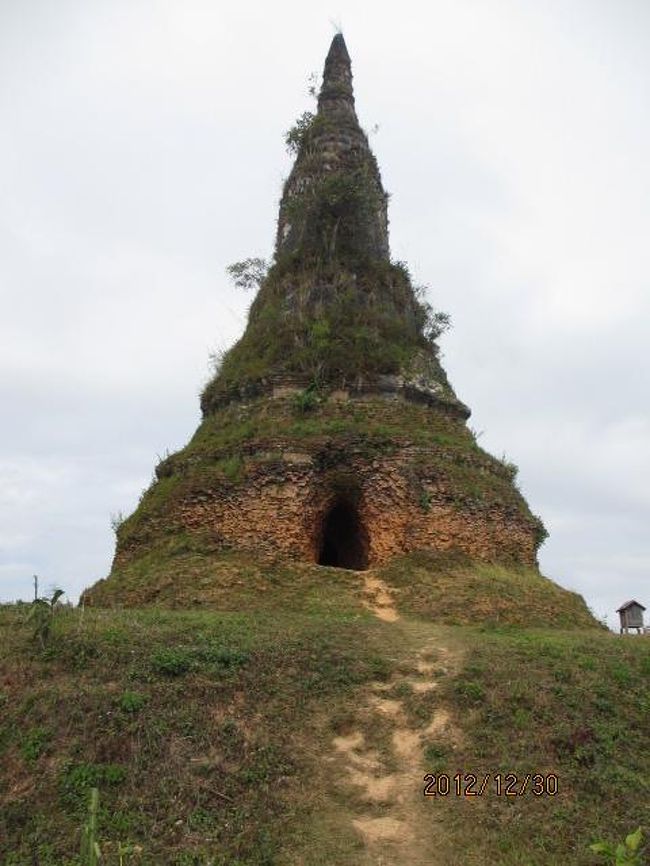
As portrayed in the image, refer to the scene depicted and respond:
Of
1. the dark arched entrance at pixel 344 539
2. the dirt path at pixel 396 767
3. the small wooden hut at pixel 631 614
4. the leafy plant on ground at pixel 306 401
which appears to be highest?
the leafy plant on ground at pixel 306 401

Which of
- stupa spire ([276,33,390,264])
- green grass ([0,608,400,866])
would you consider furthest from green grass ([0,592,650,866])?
stupa spire ([276,33,390,264])

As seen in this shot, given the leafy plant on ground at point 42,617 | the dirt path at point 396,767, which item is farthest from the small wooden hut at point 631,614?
the leafy plant on ground at point 42,617

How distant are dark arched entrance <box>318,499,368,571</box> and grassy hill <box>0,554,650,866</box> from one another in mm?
4670

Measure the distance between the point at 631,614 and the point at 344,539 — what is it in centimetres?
732

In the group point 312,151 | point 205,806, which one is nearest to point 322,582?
point 205,806

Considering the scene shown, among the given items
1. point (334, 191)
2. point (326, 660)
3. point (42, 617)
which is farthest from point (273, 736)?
point (334, 191)

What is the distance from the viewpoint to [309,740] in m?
9.13

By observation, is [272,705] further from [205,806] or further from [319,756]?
[205,806]

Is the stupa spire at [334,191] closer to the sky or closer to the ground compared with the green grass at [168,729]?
closer to the sky

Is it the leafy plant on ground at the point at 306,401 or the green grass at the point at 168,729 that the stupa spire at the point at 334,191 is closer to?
the leafy plant on ground at the point at 306,401

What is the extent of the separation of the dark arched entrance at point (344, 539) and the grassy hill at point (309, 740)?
15.3 feet

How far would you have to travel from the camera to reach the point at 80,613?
1196cm

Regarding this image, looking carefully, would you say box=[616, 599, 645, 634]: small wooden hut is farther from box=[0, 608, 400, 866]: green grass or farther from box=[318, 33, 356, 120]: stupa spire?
box=[318, 33, 356, 120]: stupa spire

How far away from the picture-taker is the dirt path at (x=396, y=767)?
764 centimetres
